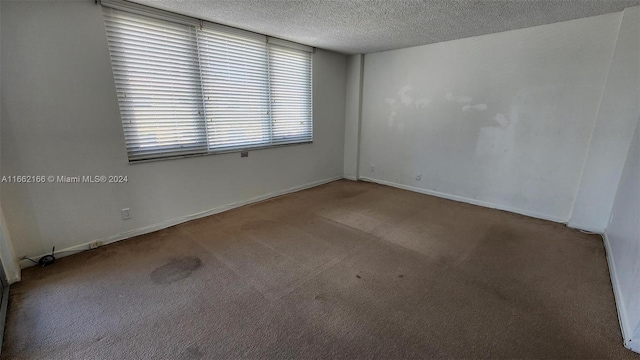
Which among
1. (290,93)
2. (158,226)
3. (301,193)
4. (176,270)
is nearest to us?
(176,270)

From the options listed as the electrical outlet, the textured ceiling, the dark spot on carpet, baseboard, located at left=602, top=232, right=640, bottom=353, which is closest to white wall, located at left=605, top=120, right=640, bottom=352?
baseboard, located at left=602, top=232, right=640, bottom=353

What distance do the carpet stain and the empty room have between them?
21 millimetres

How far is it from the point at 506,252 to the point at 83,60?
422cm

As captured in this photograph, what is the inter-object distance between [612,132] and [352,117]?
3.37 m

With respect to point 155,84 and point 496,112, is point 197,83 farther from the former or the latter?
point 496,112

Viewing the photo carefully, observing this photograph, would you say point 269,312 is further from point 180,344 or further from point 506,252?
point 506,252

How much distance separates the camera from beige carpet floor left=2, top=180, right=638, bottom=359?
156 centimetres

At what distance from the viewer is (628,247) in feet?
6.51

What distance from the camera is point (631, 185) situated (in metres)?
2.28

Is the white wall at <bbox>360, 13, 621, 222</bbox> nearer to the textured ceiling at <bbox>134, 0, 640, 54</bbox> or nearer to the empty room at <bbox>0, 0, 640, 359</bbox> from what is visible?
the empty room at <bbox>0, 0, 640, 359</bbox>

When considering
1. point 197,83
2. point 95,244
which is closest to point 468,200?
point 197,83

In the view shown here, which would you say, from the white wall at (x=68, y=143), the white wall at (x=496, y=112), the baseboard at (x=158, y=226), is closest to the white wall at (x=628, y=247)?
the white wall at (x=496, y=112)

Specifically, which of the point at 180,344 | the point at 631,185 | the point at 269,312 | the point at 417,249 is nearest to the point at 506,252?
the point at 417,249

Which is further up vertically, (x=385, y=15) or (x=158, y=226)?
(x=385, y=15)
